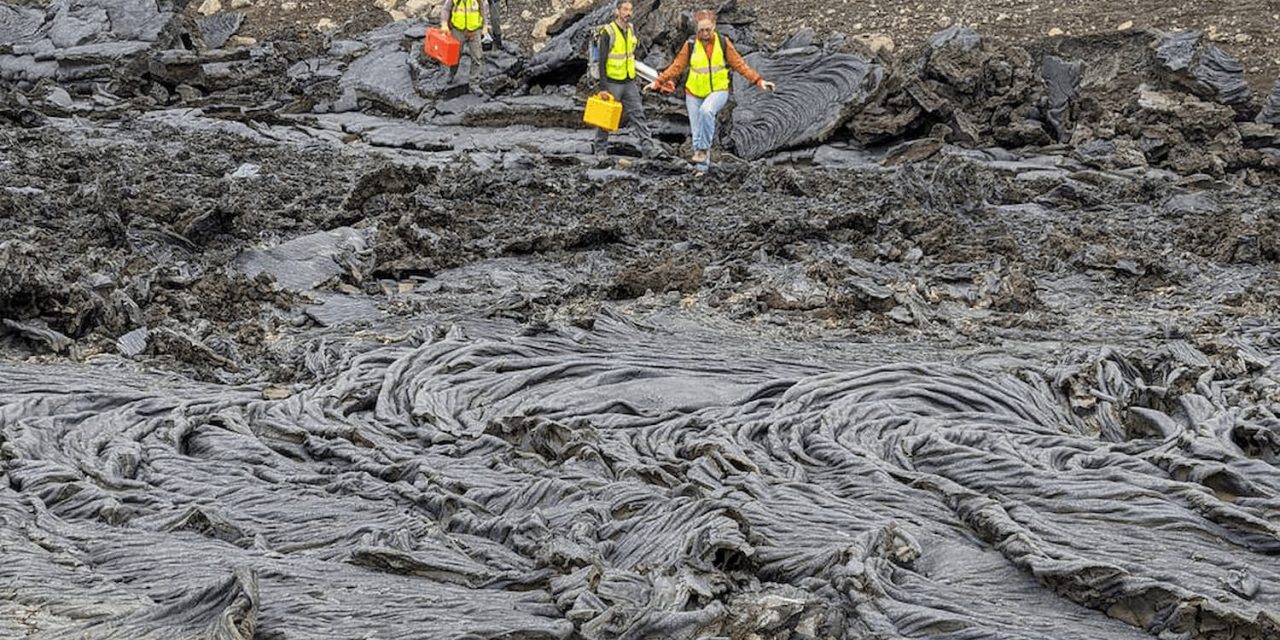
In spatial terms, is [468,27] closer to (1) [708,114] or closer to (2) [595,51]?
(2) [595,51]

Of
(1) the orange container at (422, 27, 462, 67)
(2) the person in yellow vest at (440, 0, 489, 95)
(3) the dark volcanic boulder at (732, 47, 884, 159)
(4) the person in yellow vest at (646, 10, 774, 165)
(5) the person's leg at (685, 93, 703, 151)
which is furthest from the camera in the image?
(2) the person in yellow vest at (440, 0, 489, 95)

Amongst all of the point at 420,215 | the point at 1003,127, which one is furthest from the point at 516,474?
the point at 1003,127

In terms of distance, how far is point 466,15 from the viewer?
1576cm

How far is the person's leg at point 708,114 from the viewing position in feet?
39.7

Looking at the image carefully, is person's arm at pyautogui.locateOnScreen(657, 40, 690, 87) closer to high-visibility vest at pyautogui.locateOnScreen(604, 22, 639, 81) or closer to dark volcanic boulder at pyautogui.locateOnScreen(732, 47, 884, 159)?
high-visibility vest at pyautogui.locateOnScreen(604, 22, 639, 81)

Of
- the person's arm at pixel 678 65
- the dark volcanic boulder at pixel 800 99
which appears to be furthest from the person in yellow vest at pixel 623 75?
the dark volcanic boulder at pixel 800 99

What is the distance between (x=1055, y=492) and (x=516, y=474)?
1.68 meters

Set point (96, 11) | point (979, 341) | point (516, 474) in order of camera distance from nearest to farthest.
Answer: point (516, 474)
point (979, 341)
point (96, 11)

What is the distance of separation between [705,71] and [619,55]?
3.62 ft

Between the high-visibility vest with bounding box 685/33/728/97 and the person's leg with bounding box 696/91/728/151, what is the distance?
0.06 m

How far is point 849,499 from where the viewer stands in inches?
160

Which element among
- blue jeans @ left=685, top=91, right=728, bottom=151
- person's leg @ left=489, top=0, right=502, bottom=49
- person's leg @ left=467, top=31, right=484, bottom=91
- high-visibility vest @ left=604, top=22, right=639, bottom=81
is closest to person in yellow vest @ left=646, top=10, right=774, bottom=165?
blue jeans @ left=685, top=91, right=728, bottom=151

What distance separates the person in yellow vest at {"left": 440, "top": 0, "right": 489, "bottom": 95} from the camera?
51.5 feet

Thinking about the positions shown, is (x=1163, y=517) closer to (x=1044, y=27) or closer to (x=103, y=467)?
(x=103, y=467)
